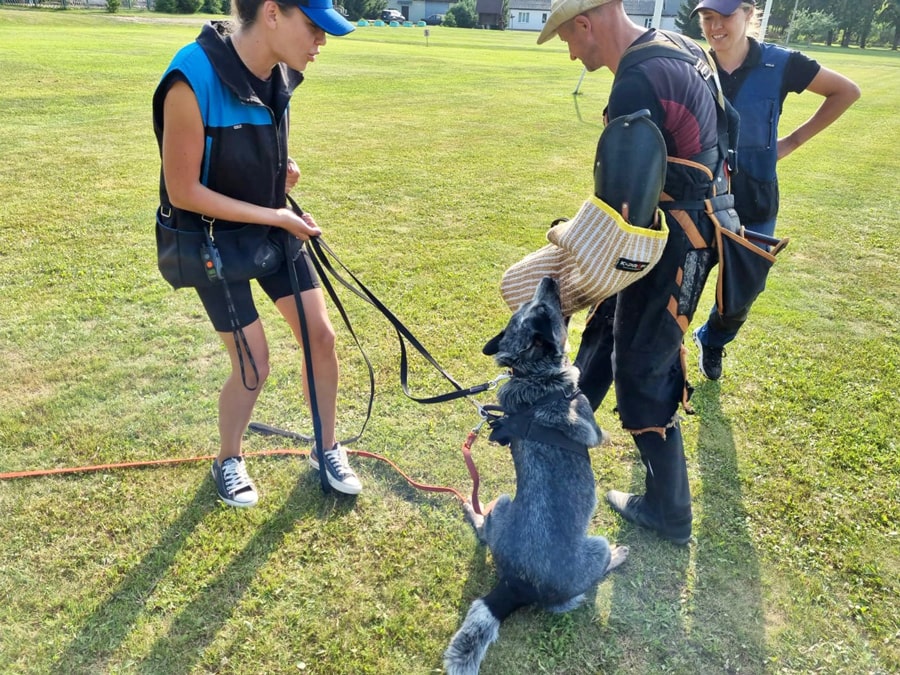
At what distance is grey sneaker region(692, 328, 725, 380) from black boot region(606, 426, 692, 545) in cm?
178

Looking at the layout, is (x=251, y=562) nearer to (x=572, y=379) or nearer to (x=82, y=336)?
(x=572, y=379)

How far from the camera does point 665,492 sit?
317cm

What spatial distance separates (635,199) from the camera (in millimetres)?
2275

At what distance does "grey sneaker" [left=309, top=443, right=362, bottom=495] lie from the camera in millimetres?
3533

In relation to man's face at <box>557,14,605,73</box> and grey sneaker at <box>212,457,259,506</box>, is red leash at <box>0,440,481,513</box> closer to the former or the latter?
grey sneaker at <box>212,457,259,506</box>

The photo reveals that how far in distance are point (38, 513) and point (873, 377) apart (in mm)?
6234

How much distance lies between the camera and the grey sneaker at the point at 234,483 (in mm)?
3432

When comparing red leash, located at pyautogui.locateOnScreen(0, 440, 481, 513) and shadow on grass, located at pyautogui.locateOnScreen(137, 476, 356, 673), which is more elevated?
red leash, located at pyautogui.locateOnScreen(0, 440, 481, 513)

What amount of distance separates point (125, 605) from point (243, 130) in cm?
242

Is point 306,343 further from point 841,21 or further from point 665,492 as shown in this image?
point 841,21

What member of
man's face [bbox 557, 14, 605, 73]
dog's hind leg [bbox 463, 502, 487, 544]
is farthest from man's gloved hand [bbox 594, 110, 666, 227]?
dog's hind leg [bbox 463, 502, 487, 544]

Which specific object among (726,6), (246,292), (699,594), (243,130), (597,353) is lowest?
(699,594)

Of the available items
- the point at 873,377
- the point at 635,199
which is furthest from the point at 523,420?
the point at 873,377

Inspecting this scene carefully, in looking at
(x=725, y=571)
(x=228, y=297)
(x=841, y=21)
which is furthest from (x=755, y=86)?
(x=841, y=21)
